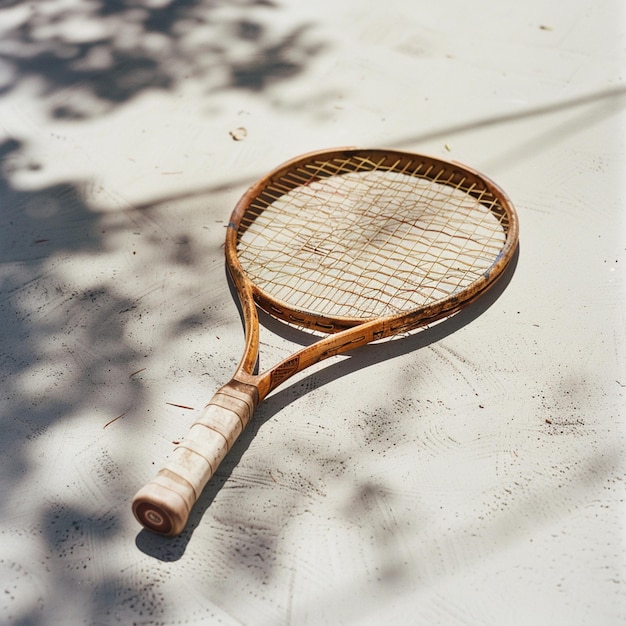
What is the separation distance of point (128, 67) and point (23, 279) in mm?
1455

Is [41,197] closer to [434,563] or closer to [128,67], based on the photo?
[128,67]

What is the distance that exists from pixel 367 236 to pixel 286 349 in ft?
1.86

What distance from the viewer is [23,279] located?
2.78 m

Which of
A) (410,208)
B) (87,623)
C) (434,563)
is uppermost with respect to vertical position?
(410,208)

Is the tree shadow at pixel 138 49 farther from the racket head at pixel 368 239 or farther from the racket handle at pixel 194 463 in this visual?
the racket handle at pixel 194 463

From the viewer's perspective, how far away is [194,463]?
2.00m

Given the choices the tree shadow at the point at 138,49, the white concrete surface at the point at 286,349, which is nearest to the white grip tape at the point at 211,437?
the white concrete surface at the point at 286,349

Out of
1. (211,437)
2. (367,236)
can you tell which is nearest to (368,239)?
(367,236)

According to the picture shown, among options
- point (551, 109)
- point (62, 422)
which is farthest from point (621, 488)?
point (551, 109)

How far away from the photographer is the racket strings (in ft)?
8.45

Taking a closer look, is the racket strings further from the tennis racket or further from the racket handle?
the racket handle

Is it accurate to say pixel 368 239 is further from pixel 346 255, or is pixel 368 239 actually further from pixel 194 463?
pixel 194 463

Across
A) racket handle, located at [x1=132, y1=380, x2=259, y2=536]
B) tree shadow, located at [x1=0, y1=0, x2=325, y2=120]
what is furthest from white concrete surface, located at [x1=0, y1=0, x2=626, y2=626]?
racket handle, located at [x1=132, y1=380, x2=259, y2=536]

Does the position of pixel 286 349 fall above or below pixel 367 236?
below
